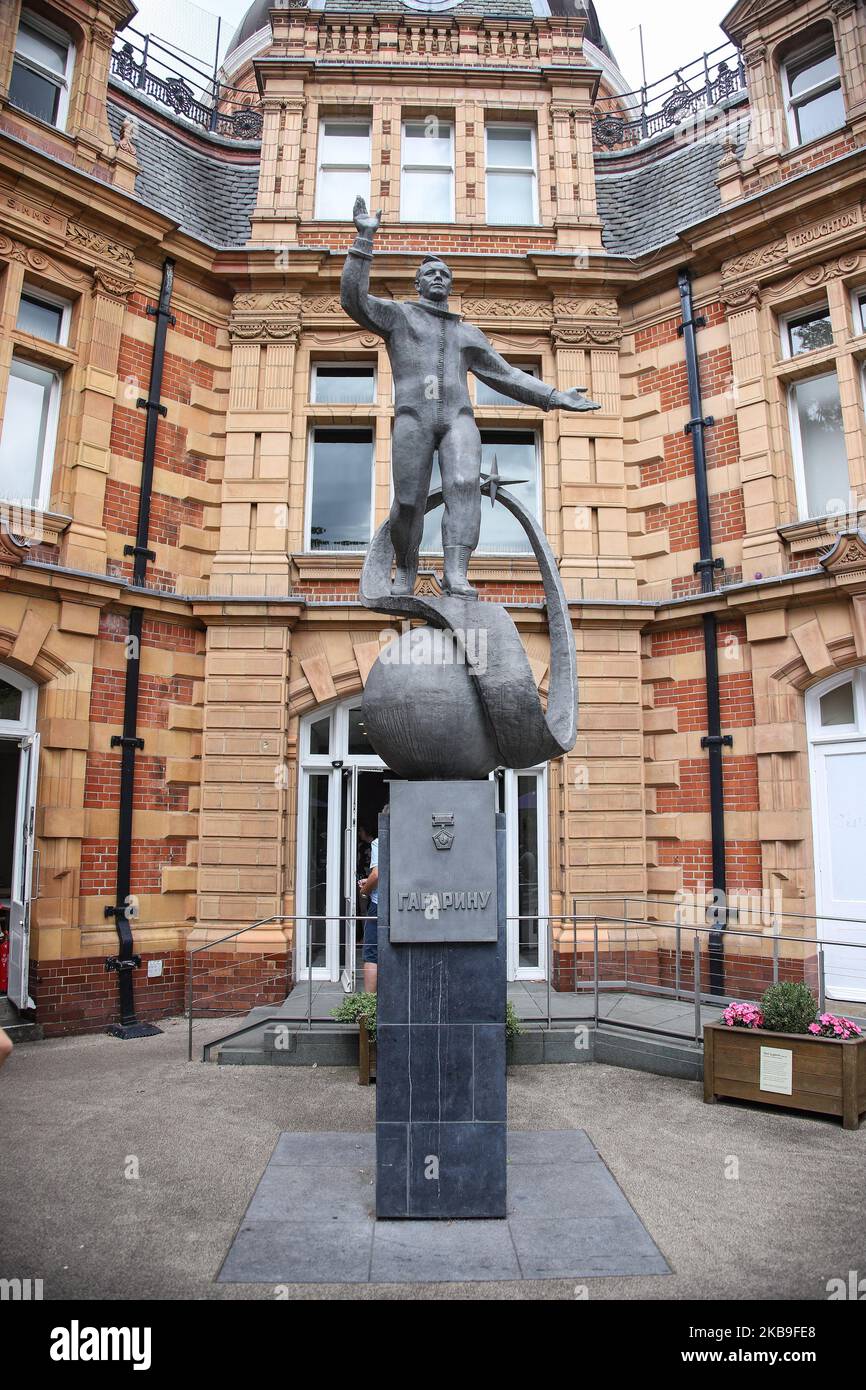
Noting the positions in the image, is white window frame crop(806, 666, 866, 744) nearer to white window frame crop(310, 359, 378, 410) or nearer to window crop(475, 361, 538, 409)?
window crop(475, 361, 538, 409)

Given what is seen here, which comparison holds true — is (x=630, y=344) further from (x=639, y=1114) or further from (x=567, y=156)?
(x=639, y=1114)

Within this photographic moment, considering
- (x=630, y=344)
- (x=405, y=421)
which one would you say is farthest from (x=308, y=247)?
(x=405, y=421)

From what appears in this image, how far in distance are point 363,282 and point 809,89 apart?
9.85 metres

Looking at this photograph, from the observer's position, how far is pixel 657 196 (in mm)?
13086

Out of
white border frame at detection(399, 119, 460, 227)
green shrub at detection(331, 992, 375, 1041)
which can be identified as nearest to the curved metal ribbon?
green shrub at detection(331, 992, 375, 1041)

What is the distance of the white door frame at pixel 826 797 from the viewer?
9.86 meters

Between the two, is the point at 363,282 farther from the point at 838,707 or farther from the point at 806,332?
the point at 806,332

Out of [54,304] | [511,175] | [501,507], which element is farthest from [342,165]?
[501,507]

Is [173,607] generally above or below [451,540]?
above

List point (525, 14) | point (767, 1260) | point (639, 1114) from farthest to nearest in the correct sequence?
point (525, 14) → point (639, 1114) → point (767, 1260)

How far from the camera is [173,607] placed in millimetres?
11078

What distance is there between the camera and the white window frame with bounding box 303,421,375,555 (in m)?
11.9

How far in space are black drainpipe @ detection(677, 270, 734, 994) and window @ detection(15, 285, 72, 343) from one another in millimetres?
8099

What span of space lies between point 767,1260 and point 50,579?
30.0 feet
